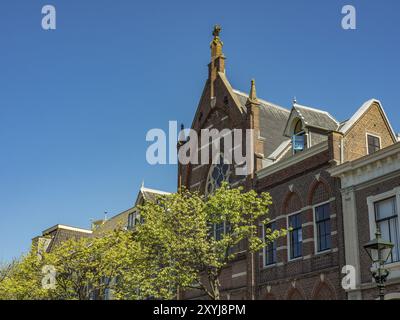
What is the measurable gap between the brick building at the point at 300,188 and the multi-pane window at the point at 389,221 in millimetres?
1108

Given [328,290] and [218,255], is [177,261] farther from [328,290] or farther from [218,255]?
[328,290]

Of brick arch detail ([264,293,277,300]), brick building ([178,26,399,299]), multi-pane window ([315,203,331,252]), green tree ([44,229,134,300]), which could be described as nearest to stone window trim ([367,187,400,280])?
brick building ([178,26,399,299])

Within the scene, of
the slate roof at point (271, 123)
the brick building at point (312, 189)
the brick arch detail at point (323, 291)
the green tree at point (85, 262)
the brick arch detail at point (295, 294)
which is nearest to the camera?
the brick building at point (312, 189)

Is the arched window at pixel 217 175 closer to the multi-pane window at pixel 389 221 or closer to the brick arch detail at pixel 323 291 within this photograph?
the brick arch detail at pixel 323 291

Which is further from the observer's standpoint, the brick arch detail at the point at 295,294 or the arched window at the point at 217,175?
the arched window at the point at 217,175

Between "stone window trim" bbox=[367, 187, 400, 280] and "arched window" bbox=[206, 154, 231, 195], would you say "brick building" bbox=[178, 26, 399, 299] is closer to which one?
"arched window" bbox=[206, 154, 231, 195]

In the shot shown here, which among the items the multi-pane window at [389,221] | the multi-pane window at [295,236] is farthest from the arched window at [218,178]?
the multi-pane window at [389,221]

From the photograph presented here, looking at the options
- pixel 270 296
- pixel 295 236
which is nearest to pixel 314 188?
pixel 295 236

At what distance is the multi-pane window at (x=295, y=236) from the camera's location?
1097 inches

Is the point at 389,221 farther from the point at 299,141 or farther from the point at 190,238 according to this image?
the point at 190,238

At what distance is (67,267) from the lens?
33031mm

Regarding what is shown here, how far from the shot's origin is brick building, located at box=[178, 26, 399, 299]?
25.8 m

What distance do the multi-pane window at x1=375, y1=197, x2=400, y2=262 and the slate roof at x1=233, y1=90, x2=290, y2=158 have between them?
9.97 meters
